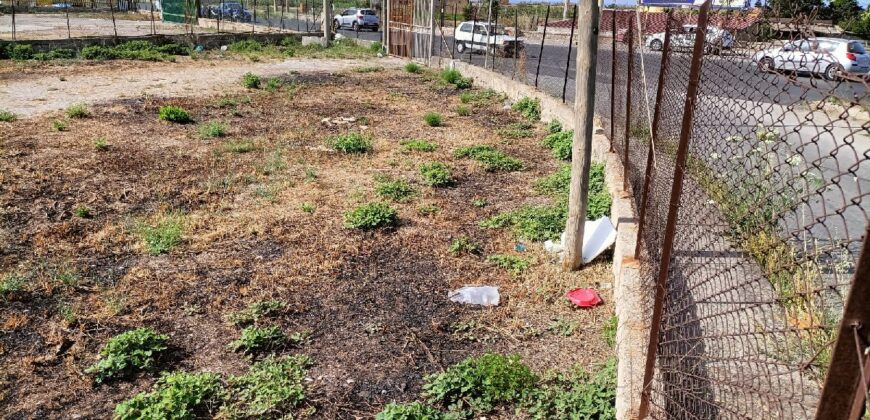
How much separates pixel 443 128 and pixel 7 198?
21.3ft

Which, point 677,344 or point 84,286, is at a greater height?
point 677,344

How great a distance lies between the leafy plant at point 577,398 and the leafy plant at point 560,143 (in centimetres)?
524

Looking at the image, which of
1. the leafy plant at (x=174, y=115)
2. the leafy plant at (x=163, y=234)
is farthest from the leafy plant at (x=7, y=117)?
the leafy plant at (x=163, y=234)

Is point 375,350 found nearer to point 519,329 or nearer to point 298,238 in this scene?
point 519,329

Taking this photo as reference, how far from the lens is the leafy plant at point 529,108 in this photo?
39.4 feet

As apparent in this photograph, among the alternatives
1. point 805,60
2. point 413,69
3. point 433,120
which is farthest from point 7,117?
point 805,60

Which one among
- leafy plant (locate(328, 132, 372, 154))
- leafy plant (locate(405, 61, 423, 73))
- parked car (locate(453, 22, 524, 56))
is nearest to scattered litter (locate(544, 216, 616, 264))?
leafy plant (locate(328, 132, 372, 154))

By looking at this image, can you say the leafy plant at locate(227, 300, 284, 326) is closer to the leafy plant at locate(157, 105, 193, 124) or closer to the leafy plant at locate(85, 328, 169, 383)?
the leafy plant at locate(85, 328, 169, 383)

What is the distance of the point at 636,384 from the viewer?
3135 mm

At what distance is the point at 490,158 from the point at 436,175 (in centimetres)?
121

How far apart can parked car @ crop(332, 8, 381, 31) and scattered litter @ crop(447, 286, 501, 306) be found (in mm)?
33425

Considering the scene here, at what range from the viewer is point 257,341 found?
417 centimetres

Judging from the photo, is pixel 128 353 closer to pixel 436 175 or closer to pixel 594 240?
pixel 594 240

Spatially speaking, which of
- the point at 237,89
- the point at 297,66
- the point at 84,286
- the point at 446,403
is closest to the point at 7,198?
the point at 84,286
